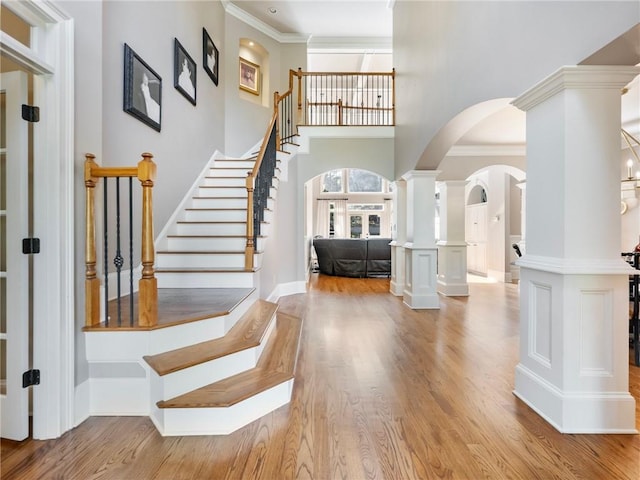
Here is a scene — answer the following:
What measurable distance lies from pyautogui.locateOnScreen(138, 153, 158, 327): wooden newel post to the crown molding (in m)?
5.30

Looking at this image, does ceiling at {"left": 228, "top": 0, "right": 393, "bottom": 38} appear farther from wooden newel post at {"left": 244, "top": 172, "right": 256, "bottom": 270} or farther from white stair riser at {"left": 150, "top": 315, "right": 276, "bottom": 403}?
white stair riser at {"left": 150, "top": 315, "right": 276, "bottom": 403}

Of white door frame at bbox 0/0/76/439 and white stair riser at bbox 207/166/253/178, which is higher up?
white stair riser at bbox 207/166/253/178

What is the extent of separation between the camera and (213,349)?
2.05 meters

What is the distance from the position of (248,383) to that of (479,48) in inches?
113

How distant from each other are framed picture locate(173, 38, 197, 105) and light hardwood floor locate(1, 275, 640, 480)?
3.47 m

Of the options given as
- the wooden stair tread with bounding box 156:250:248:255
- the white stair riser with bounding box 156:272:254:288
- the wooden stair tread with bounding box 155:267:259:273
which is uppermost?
the wooden stair tread with bounding box 156:250:248:255

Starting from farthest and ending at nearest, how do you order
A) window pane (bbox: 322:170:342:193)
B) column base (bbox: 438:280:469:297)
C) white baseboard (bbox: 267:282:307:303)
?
→ window pane (bbox: 322:170:342:193)
column base (bbox: 438:280:469:297)
white baseboard (bbox: 267:282:307:303)

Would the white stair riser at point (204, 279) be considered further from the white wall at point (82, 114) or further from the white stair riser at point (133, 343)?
the white wall at point (82, 114)

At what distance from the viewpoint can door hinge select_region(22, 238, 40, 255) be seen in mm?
1692

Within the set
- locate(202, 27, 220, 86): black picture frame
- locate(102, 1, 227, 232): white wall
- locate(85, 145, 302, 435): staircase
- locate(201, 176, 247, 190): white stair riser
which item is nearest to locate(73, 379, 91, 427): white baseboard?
locate(85, 145, 302, 435): staircase

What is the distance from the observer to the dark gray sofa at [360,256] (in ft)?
26.2

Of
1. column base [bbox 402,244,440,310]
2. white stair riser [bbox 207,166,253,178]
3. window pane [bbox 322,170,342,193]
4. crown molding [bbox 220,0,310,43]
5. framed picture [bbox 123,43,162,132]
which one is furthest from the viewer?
window pane [bbox 322,170,342,193]

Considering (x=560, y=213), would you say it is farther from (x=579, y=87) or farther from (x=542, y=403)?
(x=542, y=403)

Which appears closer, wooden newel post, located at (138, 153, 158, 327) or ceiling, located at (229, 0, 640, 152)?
wooden newel post, located at (138, 153, 158, 327)
